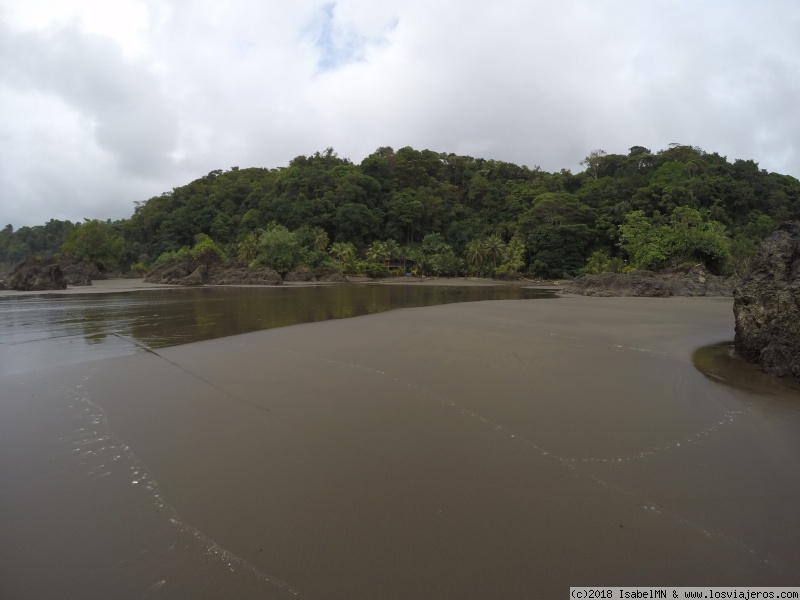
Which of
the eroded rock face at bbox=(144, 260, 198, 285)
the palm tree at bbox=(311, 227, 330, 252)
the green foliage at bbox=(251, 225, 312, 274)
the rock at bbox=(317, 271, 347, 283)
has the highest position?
the palm tree at bbox=(311, 227, 330, 252)

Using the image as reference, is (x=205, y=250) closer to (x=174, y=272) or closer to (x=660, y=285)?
(x=174, y=272)

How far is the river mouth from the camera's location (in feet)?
21.2

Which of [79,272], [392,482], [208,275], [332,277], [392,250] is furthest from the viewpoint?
[392,250]

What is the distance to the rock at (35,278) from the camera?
3969cm

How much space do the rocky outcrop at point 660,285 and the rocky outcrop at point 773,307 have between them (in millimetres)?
20940

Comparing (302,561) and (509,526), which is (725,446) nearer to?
(509,526)

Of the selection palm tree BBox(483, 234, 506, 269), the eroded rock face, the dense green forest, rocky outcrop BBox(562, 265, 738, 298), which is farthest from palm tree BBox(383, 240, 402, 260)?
rocky outcrop BBox(562, 265, 738, 298)

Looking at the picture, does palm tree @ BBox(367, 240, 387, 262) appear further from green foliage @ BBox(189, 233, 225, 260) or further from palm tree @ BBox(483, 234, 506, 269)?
green foliage @ BBox(189, 233, 225, 260)

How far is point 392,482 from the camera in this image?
147 inches

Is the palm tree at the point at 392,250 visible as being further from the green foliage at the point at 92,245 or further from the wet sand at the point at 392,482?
the wet sand at the point at 392,482

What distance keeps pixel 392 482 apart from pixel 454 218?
8589 centimetres

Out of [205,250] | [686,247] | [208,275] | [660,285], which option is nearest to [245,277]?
[208,275]

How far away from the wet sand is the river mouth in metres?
0.22

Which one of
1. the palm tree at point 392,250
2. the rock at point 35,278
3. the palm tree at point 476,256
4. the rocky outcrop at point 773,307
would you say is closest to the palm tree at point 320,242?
the palm tree at point 392,250
